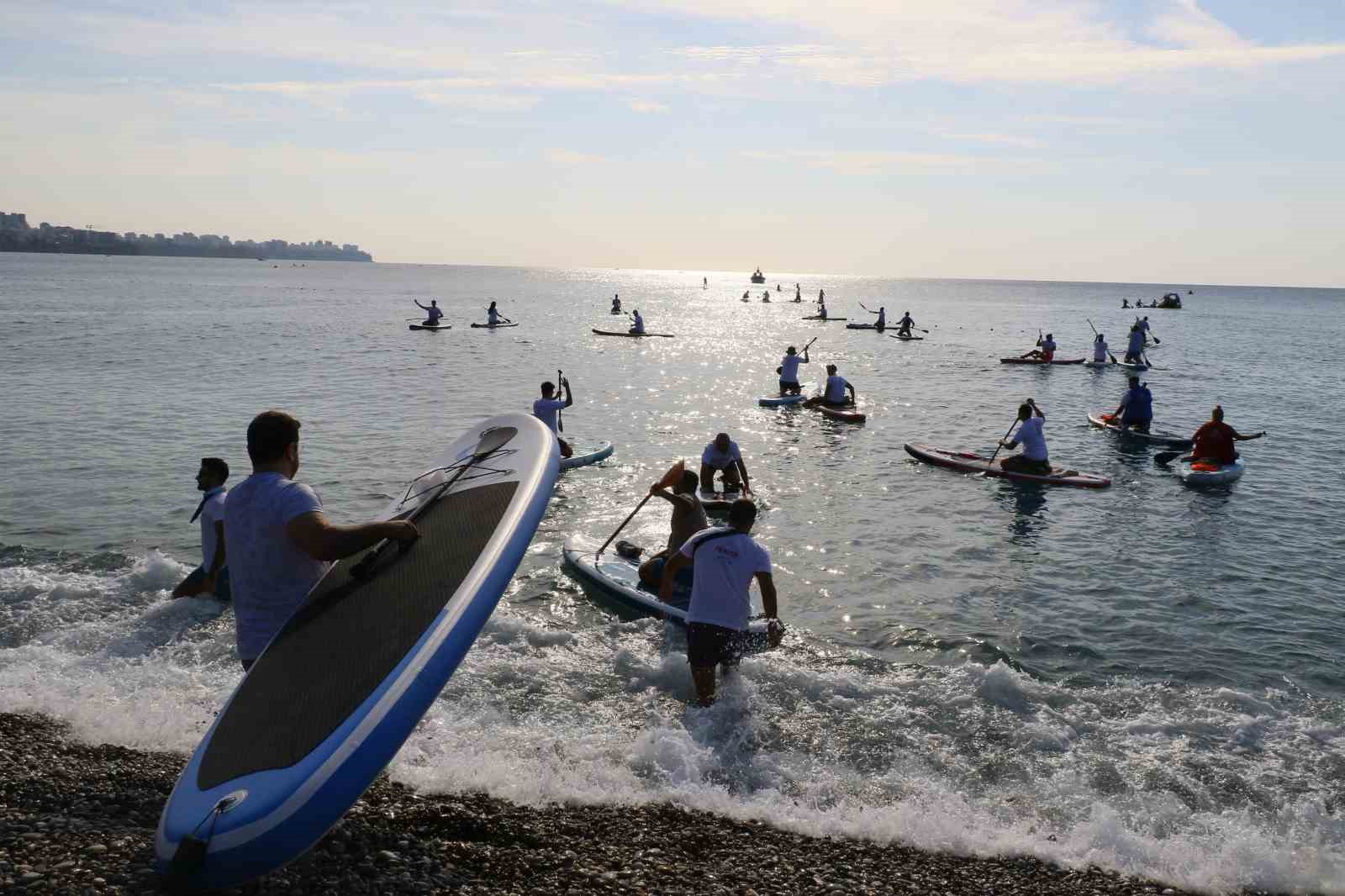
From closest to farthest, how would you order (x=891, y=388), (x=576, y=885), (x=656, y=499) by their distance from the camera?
(x=576, y=885) → (x=656, y=499) → (x=891, y=388)

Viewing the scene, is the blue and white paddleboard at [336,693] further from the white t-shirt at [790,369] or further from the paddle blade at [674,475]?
the white t-shirt at [790,369]

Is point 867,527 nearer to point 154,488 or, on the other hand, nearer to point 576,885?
point 576,885

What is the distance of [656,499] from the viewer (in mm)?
17000

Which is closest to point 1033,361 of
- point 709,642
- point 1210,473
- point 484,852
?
point 1210,473

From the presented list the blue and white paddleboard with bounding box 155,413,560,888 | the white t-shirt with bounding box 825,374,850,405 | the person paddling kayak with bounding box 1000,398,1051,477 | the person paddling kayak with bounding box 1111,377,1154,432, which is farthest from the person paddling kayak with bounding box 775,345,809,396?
the blue and white paddleboard with bounding box 155,413,560,888

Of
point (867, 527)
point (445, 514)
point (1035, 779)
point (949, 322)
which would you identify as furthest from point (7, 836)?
point (949, 322)

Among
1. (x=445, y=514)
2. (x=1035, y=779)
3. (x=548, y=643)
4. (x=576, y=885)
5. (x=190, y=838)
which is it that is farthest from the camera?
(x=548, y=643)

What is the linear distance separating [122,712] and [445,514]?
412cm

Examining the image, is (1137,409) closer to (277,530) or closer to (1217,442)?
(1217,442)

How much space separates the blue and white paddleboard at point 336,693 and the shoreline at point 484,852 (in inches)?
40.2

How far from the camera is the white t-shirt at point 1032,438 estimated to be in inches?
768

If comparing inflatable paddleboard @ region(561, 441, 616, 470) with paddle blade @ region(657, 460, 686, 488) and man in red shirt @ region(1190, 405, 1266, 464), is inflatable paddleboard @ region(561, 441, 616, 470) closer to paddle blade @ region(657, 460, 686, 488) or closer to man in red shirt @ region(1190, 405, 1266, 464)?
paddle blade @ region(657, 460, 686, 488)

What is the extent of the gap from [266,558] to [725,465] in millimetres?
11159

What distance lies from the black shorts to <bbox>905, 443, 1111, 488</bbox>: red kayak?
13290 mm
